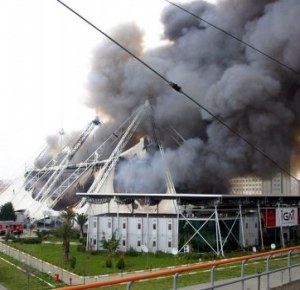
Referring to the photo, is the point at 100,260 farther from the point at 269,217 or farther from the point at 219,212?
the point at 269,217

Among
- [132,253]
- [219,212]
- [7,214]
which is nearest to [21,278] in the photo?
[132,253]

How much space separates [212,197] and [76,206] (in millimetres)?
29578

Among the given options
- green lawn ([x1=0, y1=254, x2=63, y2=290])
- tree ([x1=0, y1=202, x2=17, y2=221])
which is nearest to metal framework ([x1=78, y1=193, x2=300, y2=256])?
green lawn ([x1=0, y1=254, x2=63, y2=290])

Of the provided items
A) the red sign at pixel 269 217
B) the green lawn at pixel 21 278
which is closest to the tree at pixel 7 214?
the green lawn at pixel 21 278

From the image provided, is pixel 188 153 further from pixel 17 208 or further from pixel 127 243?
pixel 17 208

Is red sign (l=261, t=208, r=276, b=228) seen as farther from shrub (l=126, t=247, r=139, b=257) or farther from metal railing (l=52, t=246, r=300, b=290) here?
metal railing (l=52, t=246, r=300, b=290)

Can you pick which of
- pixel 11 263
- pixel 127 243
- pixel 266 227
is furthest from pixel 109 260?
pixel 266 227

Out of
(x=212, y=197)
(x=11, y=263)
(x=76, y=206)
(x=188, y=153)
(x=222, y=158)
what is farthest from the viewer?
(x=76, y=206)

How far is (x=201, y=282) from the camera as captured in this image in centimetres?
816

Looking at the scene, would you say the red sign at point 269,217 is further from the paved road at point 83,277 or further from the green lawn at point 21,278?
the green lawn at point 21,278

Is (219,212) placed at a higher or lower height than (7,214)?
lower

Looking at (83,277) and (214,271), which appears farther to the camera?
(83,277)

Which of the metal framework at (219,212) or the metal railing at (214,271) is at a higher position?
the metal framework at (219,212)

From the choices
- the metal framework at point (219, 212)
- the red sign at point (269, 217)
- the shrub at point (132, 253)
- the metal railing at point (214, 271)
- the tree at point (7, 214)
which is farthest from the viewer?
the tree at point (7, 214)
